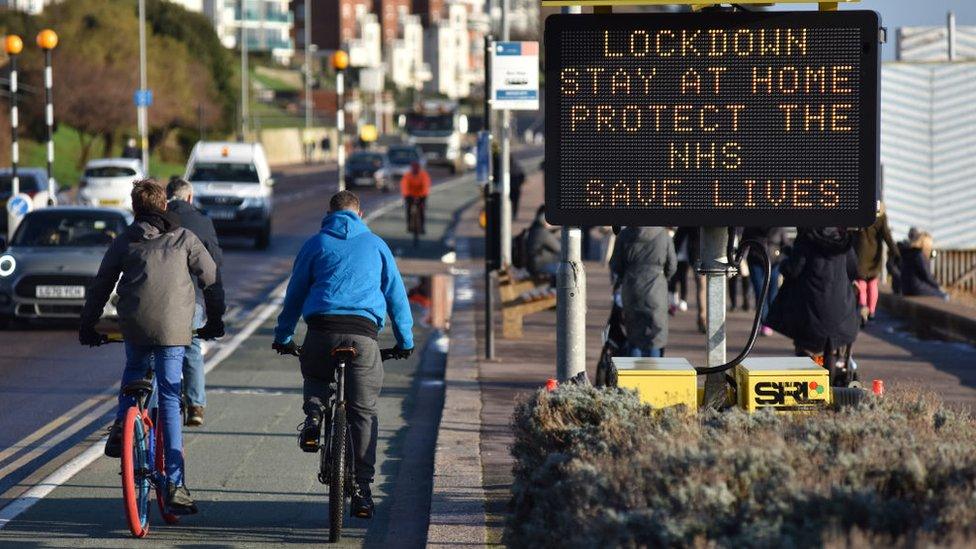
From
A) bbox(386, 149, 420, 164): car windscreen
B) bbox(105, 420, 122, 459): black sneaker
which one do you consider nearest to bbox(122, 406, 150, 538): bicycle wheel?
bbox(105, 420, 122, 459): black sneaker

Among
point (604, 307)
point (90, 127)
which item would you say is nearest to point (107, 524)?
point (604, 307)

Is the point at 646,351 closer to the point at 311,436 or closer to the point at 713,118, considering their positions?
the point at 311,436

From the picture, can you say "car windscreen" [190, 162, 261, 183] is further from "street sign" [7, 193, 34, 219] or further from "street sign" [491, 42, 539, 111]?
"street sign" [491, 42, 539, 111]

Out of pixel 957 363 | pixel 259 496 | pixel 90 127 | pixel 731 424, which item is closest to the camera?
pixel 731 424

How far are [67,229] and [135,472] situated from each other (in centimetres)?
1286

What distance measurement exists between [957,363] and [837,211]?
9790 millimetres

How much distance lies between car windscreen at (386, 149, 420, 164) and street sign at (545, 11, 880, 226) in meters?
67.1

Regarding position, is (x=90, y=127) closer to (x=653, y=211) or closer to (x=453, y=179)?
(x=453, y=179)

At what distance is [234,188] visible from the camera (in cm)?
3491

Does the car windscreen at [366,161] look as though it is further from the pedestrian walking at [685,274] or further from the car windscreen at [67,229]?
the car windscreen at [67,229]

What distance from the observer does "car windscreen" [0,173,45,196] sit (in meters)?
36.8

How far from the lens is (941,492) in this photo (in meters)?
5.46

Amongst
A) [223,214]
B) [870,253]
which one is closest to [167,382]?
[870,253]

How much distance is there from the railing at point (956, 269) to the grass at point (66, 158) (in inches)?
1394
